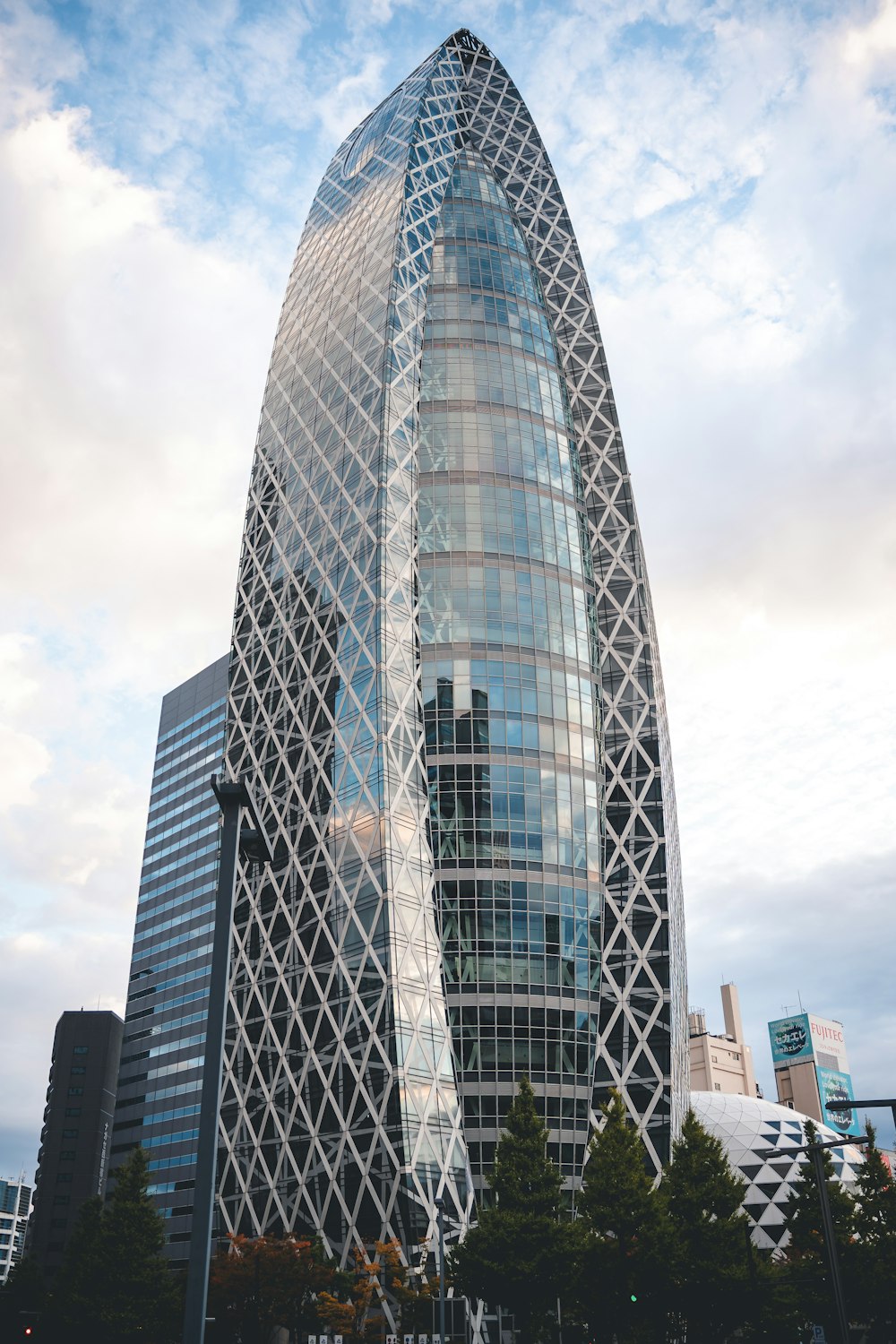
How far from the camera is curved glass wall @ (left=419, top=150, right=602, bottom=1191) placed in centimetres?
8062

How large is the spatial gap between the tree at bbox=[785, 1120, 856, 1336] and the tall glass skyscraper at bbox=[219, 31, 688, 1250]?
20.6 metres

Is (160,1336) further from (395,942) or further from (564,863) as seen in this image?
(564,863)

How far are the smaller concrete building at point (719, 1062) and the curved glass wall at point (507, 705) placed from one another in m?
107

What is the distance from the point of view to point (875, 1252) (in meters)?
57.8

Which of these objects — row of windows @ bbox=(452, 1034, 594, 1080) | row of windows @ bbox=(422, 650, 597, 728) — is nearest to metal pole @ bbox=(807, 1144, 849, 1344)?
row of windows @ bbox=(452, 1034, 594, 1080)

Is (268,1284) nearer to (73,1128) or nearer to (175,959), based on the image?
(175,959)

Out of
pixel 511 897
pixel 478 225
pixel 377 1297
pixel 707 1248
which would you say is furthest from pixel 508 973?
pixel 478 225

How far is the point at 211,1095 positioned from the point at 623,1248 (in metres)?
37.7

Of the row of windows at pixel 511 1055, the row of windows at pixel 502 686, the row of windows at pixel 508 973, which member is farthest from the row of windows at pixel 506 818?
the row of windows at pixel 511 1055

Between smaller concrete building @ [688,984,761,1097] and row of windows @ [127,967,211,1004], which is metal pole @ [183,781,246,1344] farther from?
smaller concrete building @ [688,984,761,1097]

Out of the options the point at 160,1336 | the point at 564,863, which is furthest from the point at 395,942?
the point at 160,1336

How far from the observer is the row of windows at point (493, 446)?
3829 inches

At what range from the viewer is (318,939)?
84438 millimetres

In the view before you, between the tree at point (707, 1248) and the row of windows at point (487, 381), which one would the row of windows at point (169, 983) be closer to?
the row of windows at point (487, 381)
